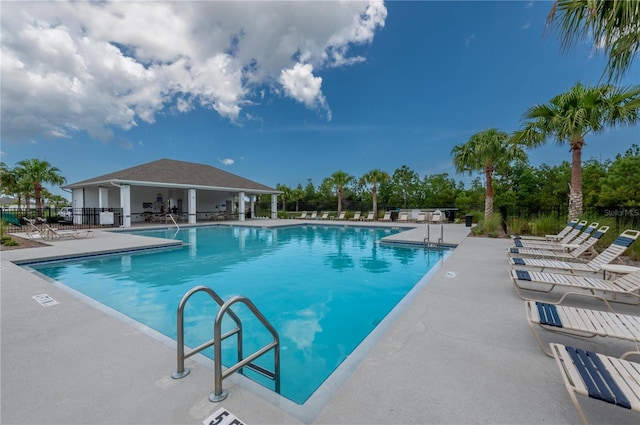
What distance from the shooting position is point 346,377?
2596 millimetres

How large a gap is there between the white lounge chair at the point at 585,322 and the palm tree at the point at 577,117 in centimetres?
842

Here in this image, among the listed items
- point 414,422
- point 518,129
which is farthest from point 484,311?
point 518,129

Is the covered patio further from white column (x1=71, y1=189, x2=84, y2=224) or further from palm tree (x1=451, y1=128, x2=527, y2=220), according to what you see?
palm tree (x1=451, y1=128, x2=527, y2=220)

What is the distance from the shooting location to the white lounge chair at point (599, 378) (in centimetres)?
163

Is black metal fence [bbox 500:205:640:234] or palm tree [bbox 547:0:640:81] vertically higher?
palm tree [bbox 547:0:640:81]

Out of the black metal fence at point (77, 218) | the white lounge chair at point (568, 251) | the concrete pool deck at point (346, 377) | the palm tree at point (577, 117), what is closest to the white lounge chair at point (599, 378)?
the concrete pool deck at point (346, 377)

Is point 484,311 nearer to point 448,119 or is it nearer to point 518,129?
point 518,129

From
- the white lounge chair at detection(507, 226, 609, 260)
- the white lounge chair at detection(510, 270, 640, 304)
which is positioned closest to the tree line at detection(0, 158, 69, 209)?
the white lounge chair at detection(510, 270, 640, 304)

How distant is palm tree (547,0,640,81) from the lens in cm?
372

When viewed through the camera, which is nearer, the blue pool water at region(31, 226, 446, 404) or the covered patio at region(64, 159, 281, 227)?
the blue pool water at region(31, 226, 446, 404)

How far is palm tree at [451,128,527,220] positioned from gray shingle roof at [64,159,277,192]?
1818 cm

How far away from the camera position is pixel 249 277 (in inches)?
292

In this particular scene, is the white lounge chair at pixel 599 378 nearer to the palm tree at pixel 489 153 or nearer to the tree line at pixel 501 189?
the tree line at pixel 501 189

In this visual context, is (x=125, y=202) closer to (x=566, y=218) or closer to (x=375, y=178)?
(x=375, y=178)
